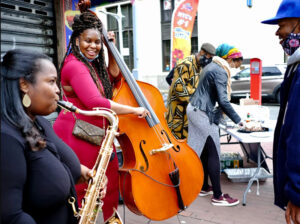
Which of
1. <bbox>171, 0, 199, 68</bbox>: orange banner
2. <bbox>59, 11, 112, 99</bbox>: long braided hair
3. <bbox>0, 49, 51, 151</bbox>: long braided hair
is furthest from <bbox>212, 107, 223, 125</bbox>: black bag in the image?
<bbox>171, 0, 199, 68</bbox>: orange banner

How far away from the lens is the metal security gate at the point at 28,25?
10.8 feet

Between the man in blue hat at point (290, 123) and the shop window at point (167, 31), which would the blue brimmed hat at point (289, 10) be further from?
the shop window at point (167, 31)

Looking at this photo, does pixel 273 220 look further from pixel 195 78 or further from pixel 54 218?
pixel 54 218

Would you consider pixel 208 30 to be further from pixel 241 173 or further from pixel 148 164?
pixel 148 164

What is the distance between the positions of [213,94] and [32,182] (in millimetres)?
2574

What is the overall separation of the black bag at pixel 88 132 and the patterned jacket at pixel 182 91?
225 cm

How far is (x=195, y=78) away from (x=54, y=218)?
130 inches

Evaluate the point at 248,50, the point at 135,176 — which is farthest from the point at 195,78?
the point at 248,50

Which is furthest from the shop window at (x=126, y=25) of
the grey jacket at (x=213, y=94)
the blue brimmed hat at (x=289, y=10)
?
the blue brimmed hat at (x=289, y=10)

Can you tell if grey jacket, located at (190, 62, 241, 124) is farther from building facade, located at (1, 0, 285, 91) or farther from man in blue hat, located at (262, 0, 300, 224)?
building facade, located at (1, 0, 285, 91)

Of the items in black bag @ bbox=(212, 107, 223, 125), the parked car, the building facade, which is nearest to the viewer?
black bag @ bbox=(212, 107, 223, 125)

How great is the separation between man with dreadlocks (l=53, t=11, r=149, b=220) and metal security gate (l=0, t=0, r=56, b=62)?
120 centimetres

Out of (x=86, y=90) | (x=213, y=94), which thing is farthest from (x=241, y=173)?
(x=86, y=90)

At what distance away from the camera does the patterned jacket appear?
4.29 m
